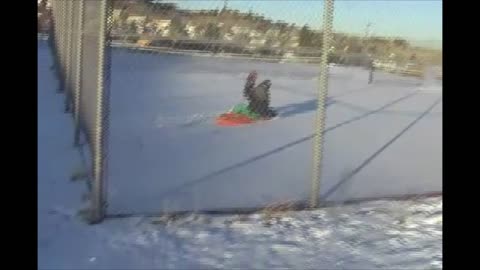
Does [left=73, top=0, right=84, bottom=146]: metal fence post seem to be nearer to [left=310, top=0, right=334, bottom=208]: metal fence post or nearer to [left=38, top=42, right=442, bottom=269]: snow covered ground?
[left=38, top=42, right=442, bottom=269]: snow covered ground

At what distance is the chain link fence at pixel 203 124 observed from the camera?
5.99 meters

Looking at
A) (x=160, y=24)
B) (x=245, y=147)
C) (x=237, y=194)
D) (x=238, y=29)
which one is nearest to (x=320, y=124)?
(x=237, y=194)

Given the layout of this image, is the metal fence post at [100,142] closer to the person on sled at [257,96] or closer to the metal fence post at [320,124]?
the metal fence post at [320,124]

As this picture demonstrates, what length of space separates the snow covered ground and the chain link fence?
0.04 metres

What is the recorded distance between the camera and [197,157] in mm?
8062

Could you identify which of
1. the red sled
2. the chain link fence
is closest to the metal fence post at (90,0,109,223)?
the chain link fence

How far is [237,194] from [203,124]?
4.69 m

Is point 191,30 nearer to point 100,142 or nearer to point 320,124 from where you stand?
point 320,124

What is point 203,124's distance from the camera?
11008 mm

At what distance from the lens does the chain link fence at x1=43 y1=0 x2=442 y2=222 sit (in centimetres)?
599

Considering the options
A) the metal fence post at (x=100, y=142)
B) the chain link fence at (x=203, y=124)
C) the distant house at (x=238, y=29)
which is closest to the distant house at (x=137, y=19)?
the chain link fence at (x=203, y=124)

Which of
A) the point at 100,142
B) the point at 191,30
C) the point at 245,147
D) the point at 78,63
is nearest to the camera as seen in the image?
the point at 100,142
